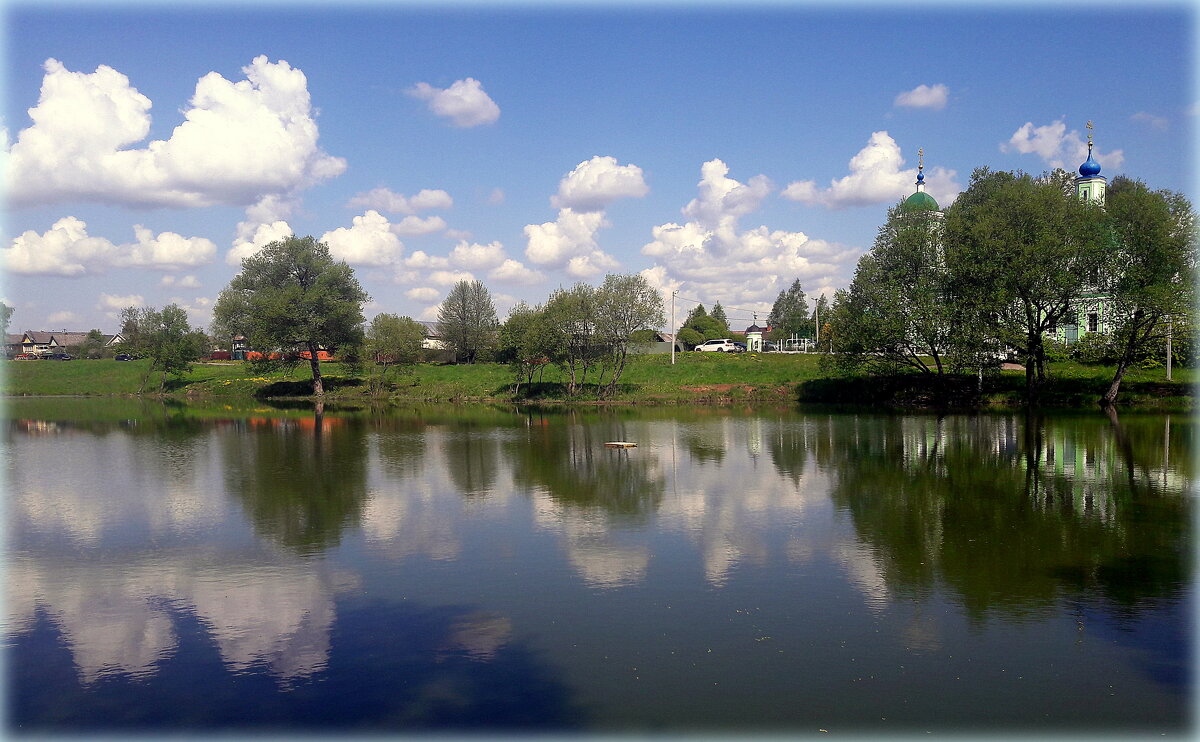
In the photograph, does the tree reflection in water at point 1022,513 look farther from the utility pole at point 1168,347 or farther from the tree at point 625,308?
the tree at point 625,308

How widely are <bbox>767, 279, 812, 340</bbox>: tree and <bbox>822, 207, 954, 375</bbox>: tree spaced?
51052 millimetres

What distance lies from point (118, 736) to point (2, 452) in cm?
2982

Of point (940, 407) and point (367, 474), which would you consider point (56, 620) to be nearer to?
point (367, 474)

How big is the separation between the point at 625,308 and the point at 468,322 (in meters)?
31.0

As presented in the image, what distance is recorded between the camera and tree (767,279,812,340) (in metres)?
104

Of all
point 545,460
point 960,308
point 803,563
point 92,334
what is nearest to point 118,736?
point 803,563

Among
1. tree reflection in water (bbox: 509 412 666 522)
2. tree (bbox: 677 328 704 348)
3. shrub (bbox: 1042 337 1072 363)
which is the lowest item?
tree reflection in water (bbox: 509 412 666 522)

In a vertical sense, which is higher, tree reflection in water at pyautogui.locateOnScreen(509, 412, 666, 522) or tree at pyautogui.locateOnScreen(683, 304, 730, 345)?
tree at pyautogui.locateOnScreen(683, 304, 730, 345)

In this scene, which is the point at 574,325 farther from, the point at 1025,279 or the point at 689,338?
the point at 689,338

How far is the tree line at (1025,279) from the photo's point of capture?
44312mm

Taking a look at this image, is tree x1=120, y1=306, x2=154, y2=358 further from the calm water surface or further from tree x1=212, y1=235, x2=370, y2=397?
the calm water surface

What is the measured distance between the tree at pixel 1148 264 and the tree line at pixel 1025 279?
2.5 inches

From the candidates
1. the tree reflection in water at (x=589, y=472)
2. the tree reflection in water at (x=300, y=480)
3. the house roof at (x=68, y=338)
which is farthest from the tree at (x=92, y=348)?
the tree reflection in water at (x=589, y=472)

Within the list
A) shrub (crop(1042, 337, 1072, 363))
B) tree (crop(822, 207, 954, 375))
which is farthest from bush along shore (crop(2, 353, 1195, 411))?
tree (crop(822, 207, 954, 375))
